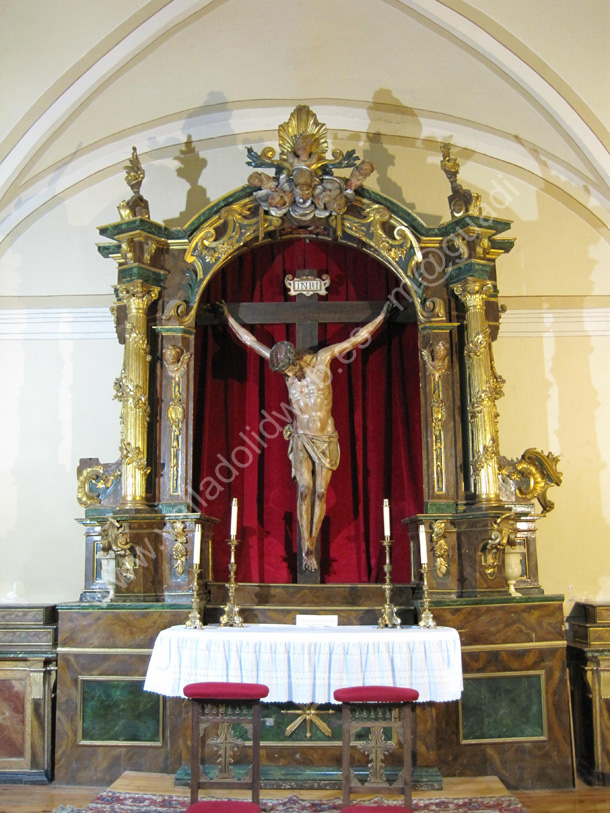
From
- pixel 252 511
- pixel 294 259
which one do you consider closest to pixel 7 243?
pixel 294 259

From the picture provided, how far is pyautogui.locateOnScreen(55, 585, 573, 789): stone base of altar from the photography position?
229 inches

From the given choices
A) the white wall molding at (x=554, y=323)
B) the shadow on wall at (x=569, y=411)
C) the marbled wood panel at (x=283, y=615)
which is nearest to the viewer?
the marbled wood panel at (x=283, y=615)

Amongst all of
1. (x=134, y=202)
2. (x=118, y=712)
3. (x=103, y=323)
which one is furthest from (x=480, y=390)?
(x=103, y=323)

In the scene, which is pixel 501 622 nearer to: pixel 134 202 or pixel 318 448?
pixel 318 448

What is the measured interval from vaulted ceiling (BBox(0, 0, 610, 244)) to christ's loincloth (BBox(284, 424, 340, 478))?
124 inches

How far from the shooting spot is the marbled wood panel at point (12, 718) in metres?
6.48

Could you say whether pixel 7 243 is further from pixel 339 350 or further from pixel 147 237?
pixel 339 350

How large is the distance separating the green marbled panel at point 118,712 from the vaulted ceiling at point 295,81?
→ 4.58 meters

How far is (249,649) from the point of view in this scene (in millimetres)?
5492

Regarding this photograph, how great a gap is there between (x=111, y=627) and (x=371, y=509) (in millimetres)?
2431

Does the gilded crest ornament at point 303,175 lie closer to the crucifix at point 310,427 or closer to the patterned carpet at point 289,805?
the crucifix at point 310,427

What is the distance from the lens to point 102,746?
5.97 meters

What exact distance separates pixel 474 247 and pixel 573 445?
2.37 metres

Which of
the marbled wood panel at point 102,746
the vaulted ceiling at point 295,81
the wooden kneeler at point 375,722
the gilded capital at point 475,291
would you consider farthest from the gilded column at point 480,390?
the marbled wood panel at point 102,746
